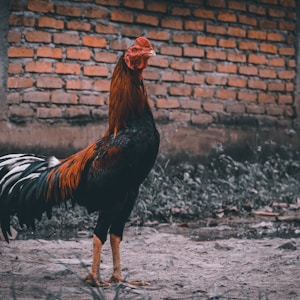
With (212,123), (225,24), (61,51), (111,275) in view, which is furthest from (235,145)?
(111,275)

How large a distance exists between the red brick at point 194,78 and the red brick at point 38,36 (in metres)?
1.70

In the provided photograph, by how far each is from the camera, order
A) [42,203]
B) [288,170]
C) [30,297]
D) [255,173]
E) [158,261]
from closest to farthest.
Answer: [30,297] → [42,203] → [158,261] → [255,173] → [288,170]

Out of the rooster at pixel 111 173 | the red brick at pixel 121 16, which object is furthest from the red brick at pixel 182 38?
the rooster at pixel 111 173

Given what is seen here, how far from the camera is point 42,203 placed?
→ 3988mm

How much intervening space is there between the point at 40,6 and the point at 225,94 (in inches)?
95.8

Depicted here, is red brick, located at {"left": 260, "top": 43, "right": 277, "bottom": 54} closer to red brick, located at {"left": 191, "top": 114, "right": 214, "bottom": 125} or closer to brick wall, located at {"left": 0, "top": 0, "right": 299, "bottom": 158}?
brick wall, located at {"left": 0, "top": 0, "right": 299, "bottom": 158}

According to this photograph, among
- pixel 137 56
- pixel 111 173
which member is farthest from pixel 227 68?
pixel 111 173

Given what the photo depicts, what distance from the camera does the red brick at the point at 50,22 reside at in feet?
21.5

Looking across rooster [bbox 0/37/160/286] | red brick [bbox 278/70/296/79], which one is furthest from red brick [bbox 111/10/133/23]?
rooster [bbox 0/37/160/286]

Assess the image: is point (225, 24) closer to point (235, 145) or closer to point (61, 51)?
point (235, 145)

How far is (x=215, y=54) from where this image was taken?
7.70m

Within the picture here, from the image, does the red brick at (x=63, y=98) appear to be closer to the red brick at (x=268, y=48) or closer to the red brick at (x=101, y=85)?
the red brick at (x=101, y=85)

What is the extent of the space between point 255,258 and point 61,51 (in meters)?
3.12

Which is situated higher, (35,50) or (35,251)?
(35,50)
